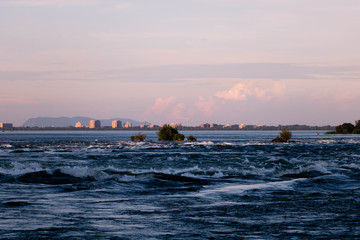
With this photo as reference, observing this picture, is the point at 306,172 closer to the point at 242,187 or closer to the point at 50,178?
the point at 242,187

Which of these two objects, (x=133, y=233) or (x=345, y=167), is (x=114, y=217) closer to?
(x=133, y=233)

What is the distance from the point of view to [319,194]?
20969mm

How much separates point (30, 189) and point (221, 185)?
863cm

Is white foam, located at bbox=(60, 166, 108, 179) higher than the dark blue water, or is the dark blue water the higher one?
white foam, located at bbox=(60, 166, 108, 179)

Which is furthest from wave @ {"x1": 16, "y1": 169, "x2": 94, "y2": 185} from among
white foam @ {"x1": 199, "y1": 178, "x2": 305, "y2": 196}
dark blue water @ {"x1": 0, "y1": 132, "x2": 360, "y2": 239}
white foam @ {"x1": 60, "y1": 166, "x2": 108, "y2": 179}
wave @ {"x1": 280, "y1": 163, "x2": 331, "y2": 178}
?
wave @ {"x1": 280, "y1": 163, "x2": 331, "y2": 178}

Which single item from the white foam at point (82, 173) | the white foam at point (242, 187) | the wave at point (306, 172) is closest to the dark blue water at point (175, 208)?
the white foam at point (242, 187)

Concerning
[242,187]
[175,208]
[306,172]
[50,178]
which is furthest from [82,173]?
[306,172]

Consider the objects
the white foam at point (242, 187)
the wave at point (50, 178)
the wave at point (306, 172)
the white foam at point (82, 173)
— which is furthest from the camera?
the wave at point (306, 172)

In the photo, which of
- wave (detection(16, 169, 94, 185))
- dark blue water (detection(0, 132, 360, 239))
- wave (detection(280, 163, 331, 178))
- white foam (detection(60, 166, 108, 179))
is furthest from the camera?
wave (detection(280, 163, 331, 178))

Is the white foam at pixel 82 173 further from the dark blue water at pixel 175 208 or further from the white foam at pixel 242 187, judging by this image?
the white foam at pixel 242 187

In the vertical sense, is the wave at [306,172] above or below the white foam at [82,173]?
below

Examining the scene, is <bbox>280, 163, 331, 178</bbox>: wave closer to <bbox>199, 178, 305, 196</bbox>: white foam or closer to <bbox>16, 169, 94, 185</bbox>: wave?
<bbox>199, 178, 305, 196</bbox>: white foam

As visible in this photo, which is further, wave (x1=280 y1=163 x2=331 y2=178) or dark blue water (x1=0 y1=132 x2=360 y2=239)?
wave (x1=280 y1=163 x2=331 y2=178)

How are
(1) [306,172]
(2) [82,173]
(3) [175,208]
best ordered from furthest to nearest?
(1) [306,172] → (2) [82,173] → (3) [175,208]
